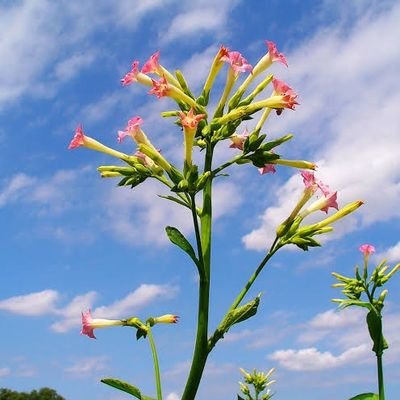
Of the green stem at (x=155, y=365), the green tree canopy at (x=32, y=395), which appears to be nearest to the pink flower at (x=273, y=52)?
the green stem at (x=155, y=365)

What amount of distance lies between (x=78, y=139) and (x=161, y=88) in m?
1.15

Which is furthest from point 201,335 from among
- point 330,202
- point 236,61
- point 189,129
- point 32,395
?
point 32,395

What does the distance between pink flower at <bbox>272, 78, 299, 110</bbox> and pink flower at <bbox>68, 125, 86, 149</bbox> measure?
1.73 m

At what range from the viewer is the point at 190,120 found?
4.91 meters

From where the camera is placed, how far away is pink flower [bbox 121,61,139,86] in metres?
5.75

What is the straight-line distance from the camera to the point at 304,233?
502 cm

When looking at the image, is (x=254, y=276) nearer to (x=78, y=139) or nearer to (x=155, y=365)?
(x=155, y=365)

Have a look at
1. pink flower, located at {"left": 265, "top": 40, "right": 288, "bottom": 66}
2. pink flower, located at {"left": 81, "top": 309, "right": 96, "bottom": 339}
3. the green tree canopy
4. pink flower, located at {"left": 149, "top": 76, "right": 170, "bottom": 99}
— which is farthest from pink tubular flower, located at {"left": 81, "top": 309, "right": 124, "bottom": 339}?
the green tree canopy

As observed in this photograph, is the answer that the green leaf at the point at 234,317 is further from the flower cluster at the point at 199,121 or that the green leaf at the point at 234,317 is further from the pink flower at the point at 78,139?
the pink flower at the point at 78,139

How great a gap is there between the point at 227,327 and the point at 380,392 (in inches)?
60.0

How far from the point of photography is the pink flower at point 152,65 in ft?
18.8

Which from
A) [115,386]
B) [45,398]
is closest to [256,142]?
[115,386]

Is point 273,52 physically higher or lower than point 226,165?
higher

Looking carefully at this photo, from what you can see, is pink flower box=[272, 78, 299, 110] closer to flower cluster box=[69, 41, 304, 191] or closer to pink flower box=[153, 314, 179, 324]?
flower cluster box=[69, 41, 304, 191]
